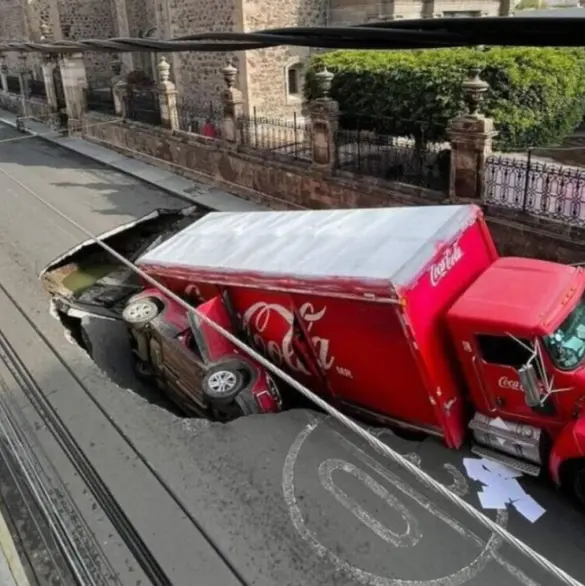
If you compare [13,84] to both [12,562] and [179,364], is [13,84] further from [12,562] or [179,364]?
[12,562]

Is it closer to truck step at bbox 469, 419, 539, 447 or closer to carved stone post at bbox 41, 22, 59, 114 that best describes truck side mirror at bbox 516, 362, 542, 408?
truck step at bbox 469, 419, 539, 447

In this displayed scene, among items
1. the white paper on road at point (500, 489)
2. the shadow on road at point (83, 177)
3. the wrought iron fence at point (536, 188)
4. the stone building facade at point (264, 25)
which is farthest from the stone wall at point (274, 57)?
the white paper on road at point (500, 489)

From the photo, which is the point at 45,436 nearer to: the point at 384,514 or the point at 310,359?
the point at 310,359

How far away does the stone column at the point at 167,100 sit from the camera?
1930cm

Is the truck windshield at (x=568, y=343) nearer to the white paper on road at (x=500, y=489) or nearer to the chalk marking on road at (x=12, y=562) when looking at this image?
the white paper on road at (x=500, y=489)

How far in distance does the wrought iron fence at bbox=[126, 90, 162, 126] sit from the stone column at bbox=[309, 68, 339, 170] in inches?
332

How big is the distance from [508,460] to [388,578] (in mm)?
2034

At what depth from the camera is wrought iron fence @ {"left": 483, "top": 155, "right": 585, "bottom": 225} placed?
385 inches

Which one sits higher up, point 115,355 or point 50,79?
point 50,79

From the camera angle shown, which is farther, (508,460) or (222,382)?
(222,382)

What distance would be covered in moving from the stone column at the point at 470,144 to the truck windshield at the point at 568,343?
17.2 ft

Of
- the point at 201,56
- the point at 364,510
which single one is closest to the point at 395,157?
A: the point at 364,510

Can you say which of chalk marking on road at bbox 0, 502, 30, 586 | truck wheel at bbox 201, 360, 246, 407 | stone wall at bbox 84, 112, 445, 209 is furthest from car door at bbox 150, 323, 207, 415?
stone wall at bbox 84, 112, 445, 209

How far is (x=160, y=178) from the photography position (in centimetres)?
1847
